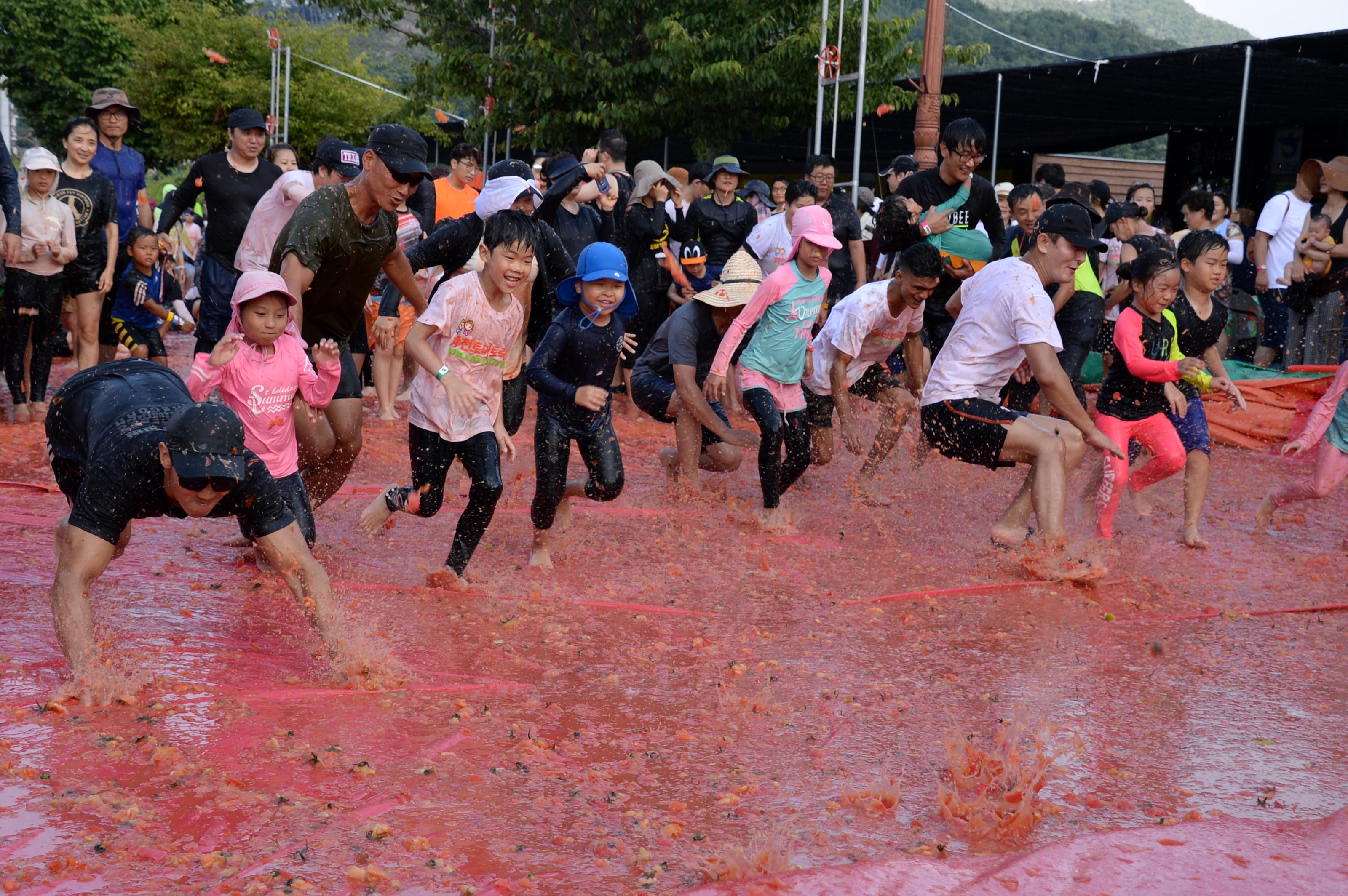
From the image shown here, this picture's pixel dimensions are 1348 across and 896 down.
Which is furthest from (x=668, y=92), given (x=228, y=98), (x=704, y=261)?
(x=228, y=98)

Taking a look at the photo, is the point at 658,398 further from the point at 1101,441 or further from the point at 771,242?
the point at 771,242

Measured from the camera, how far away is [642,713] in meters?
4.12

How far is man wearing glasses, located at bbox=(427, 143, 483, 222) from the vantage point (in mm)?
10508

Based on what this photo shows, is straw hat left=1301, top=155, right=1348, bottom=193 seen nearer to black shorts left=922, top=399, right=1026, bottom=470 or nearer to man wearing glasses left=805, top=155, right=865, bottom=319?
man wearing glasses left=805, top=155, right=865, bottom=319

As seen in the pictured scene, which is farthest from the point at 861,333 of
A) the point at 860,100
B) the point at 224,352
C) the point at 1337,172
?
the point at 860,100

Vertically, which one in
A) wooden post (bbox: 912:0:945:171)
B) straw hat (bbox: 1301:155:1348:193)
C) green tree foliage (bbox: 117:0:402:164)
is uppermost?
green tree foliage (bbox: 117:0:402:164)

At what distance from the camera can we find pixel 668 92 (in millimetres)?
21484

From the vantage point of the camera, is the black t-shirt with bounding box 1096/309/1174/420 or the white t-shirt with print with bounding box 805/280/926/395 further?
the white t-shirt with print with bounding box 805/280/926/395

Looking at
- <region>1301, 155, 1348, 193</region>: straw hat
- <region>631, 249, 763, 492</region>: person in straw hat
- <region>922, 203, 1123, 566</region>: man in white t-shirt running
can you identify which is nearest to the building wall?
<region>1301, 155, 1348, 193</region>: straw hat

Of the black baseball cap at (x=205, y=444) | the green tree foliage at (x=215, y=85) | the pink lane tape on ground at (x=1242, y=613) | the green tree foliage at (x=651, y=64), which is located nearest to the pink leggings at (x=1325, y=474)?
the pink lane tape on ground at (x=1242, y=613)

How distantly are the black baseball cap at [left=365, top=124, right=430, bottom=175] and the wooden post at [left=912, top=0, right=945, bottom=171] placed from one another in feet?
26.7

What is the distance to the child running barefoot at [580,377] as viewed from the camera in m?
5.78

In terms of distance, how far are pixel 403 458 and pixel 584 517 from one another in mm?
1785

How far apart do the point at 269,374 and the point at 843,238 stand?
6.39 m
